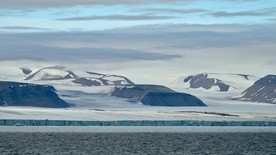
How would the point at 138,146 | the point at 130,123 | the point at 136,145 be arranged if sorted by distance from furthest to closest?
the point at 130,123, the point at 136,145, the point at 138,146

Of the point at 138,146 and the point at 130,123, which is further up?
the point at 138,146

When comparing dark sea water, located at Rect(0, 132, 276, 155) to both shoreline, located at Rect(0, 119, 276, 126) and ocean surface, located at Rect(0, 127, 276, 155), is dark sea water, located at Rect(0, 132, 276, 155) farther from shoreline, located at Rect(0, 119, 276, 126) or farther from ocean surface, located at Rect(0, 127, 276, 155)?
shoreline, located at Rect(0, 119, 276, 126)

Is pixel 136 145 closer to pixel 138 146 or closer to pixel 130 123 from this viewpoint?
pixel 138 146

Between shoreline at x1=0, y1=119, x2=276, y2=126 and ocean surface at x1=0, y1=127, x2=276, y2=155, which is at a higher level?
ocean surface at x1=0, y1=127, x2=276, y2=155

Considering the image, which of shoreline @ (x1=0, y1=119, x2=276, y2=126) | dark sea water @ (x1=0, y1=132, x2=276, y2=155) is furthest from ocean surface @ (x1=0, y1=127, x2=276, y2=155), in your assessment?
shoreline @ (x1=0, y1=119, x2=276, y2=126)

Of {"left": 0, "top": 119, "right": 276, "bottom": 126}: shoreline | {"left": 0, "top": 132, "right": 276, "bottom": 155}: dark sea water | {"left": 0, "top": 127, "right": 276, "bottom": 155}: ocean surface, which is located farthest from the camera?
{"left": 0, "top": 119, "right": 276, "bottom": 126}: shoreline

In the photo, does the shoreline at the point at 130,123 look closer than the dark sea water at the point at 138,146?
No

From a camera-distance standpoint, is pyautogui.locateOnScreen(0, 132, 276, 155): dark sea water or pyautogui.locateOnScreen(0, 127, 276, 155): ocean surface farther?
pyautogui.locateOnScreen(0, 127, 276, 155): ocean surface

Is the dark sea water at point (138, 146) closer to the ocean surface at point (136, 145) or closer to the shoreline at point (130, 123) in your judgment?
the ocean surface at point (136, 145)

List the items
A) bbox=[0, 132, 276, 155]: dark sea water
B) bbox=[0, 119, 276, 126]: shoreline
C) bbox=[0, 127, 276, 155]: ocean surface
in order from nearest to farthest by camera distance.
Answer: bbox=[0, 132, 276, 155]: dark sea water
bbox=[0, 127, 276, 155]: ocean surface
bbox=[0, 119, 276, 126]: shoreline

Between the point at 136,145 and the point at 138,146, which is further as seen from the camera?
the point at 136,145

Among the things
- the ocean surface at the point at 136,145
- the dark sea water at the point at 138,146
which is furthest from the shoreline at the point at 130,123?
the dark sea water at the point at 138,146

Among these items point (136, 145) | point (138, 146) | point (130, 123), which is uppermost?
point (138, 146)

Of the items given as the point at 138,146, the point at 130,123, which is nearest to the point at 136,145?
the point at 138,146
